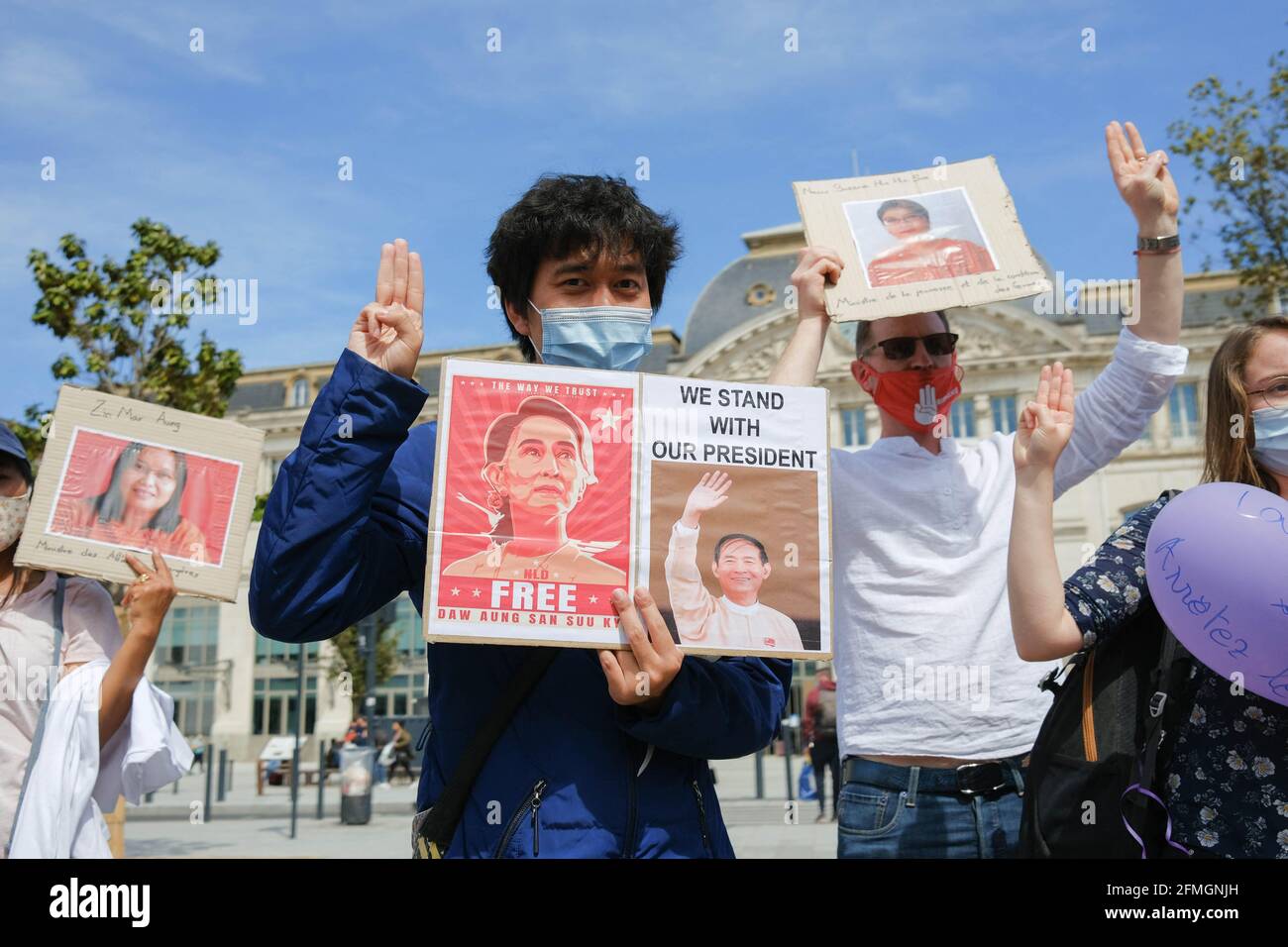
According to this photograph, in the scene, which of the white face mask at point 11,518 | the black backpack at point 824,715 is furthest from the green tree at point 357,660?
the white face mask at point 11,518

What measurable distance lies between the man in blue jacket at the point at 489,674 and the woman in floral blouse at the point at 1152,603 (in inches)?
23.1

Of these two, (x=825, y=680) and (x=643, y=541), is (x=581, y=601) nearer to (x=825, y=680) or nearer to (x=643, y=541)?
(x=643, y=541)

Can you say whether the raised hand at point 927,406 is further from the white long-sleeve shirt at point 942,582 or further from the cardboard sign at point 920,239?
the cardboard sign at point 920,239

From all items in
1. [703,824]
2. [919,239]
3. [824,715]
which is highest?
[919,239]

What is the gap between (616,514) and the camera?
6.41 ft

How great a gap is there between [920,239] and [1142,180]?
0.56 meters

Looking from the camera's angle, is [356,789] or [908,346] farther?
[356,789]

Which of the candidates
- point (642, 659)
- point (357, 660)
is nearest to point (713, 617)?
point (642, 659)

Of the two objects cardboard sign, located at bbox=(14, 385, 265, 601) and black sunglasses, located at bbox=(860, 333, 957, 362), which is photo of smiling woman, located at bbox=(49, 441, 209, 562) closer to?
cardboard sign, located at bbox=(14, 385, 265, 601)

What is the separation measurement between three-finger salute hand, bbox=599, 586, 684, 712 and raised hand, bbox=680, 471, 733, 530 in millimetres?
169

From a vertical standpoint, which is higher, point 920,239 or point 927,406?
point 920,239

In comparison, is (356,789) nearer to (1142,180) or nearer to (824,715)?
(824,715)

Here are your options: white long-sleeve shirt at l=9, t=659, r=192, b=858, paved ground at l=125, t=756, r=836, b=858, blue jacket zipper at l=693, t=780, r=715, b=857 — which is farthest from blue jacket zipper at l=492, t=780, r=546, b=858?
paved ground at l=125, t=756, r=836, b=858
